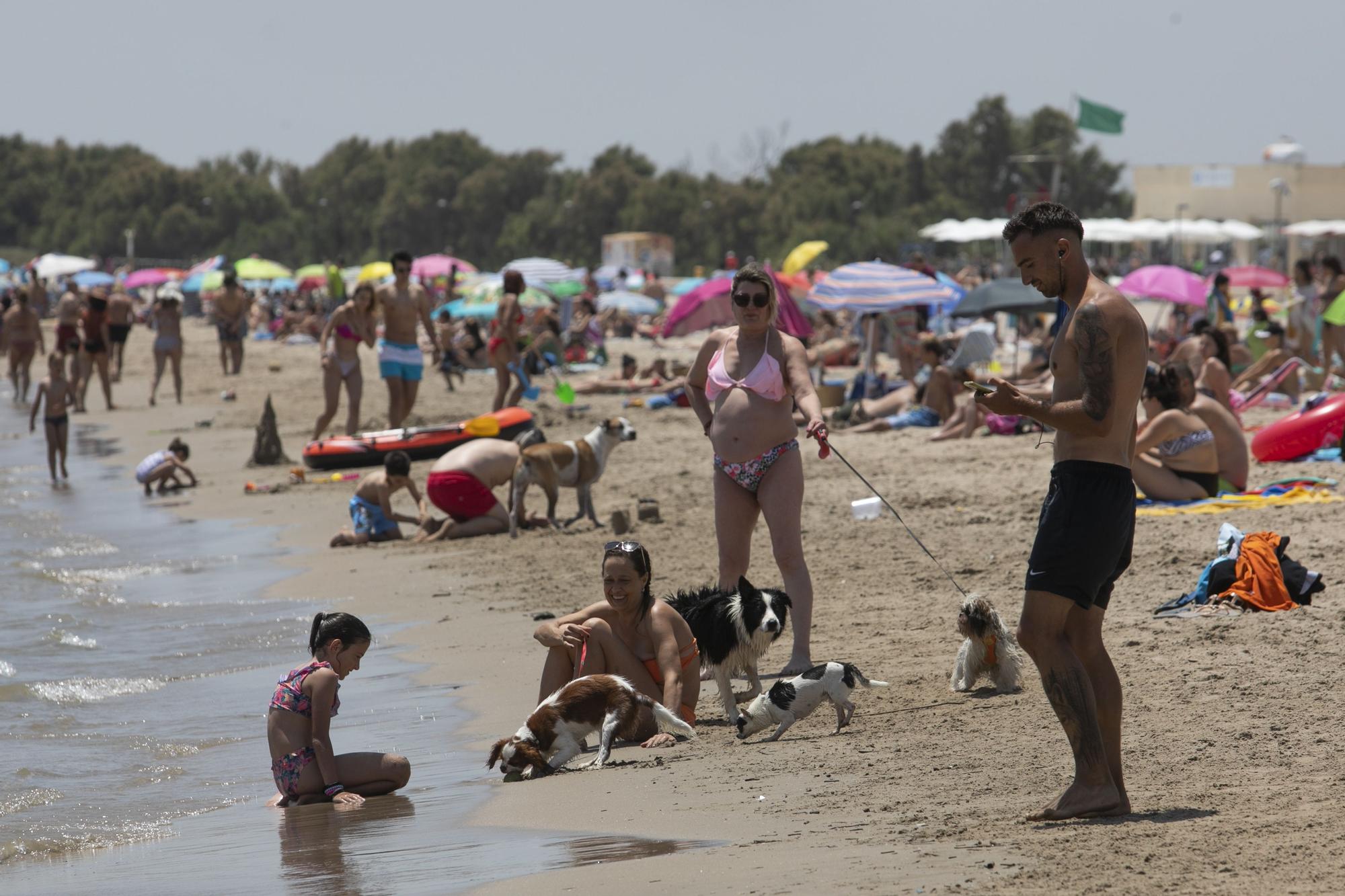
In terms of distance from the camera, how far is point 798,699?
5281 millimetres

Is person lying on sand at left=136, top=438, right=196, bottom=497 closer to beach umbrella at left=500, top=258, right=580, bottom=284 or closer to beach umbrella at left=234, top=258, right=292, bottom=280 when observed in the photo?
beach umbrella at left=500, top=258, right=580, bottom=284

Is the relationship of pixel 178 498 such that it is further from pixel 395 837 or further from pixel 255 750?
pixel 395 837

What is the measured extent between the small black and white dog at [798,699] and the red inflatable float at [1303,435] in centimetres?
672

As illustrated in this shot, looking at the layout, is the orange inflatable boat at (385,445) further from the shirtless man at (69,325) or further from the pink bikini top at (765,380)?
the pink bikini top at (765,380)

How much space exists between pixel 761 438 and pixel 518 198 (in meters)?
77.8

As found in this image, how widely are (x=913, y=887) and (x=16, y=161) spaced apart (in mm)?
100818

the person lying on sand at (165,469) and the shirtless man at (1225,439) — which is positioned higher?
the shirtless man at (1225,439)

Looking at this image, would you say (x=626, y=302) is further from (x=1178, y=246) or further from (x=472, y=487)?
(x=472, y=487)

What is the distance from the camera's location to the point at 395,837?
453 cm

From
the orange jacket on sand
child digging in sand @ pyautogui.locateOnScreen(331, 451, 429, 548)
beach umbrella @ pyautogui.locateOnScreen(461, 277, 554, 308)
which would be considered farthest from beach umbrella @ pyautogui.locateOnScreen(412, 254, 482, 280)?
the orange jacket on sand

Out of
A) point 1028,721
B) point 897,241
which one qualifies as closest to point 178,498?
point 1028,721

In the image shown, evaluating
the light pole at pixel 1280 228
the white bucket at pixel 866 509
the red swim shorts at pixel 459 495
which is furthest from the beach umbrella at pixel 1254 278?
the light pole at pixel 1280 228

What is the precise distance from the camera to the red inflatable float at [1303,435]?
10.9 m

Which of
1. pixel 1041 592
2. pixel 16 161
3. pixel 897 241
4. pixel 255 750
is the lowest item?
pixel 255 750
